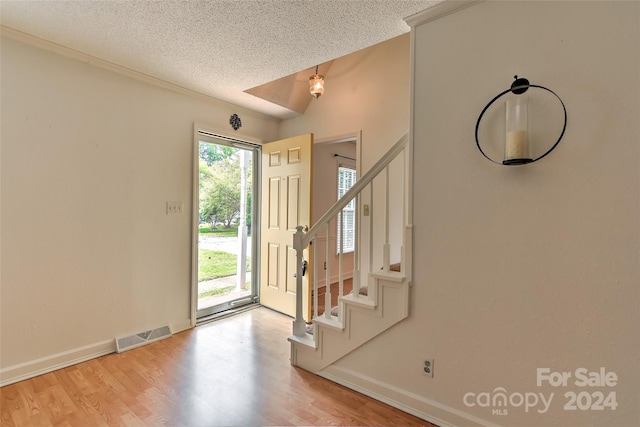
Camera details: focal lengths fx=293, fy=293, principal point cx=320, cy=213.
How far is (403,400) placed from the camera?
1770 mm

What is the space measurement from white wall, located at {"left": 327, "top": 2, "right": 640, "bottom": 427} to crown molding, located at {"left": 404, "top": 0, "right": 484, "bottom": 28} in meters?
0.03

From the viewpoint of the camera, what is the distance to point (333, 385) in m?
2.02

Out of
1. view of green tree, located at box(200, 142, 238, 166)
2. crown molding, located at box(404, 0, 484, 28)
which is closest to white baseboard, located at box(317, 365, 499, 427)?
crown molding, located at box(404, 0, 484, 28)

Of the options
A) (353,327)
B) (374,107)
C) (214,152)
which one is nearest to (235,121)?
(214,152)

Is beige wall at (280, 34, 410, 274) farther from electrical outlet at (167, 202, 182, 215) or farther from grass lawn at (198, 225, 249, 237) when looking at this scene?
electrical outlet at (167, 202, 182, 215)

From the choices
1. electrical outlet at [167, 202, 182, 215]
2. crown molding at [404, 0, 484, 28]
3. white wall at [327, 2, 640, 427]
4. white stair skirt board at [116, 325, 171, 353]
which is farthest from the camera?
electrical outlet at [167, 202, 182, 215]

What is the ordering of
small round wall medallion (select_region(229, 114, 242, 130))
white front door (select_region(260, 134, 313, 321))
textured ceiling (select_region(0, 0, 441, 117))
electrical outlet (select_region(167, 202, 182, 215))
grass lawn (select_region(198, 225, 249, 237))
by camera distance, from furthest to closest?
grass lawn (select_region(198, 225, 249, 237))
small round wall medallion (select_region(229, 114, 242, 130))
white front door (select_region(260, 134, 313, 321))
electrical outlet (select_region(167, 202, 182, 215))
textured ceiling (select_region(0, 0, 441, 117))

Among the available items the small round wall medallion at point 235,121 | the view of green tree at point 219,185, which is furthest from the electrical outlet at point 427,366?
the small round wall medallion at point 235,121

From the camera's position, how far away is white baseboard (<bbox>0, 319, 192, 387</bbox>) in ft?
6.56

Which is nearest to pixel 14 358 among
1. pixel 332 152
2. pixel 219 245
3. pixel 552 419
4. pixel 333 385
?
pixel 219 245

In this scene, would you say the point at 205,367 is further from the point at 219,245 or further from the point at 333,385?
the point at 219,245

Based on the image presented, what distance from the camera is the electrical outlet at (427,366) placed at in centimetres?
169

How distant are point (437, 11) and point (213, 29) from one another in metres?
1.38

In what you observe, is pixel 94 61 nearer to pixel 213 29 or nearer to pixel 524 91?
pixel 213 29
